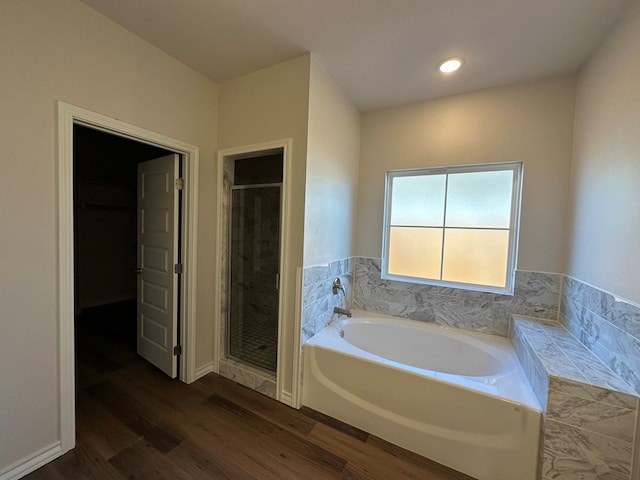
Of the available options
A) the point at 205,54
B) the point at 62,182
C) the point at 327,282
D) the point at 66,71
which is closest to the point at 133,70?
the point at 66,71

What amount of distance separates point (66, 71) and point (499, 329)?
355 cm

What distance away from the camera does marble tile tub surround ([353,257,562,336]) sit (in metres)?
2.04

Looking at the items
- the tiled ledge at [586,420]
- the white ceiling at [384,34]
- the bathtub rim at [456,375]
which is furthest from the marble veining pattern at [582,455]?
the white ceiling at [384,34]

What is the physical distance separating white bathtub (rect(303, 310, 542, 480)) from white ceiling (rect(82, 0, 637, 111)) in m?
2.16

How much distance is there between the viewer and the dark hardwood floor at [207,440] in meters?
1.39

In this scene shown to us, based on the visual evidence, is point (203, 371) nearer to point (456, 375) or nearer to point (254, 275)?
point (254, 275)

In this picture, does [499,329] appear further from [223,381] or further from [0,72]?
[0,72]

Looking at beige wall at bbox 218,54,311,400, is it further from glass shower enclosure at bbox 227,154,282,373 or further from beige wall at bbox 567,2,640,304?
beige wall at bbox 567,2,640,304

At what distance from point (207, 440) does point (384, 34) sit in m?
2.85

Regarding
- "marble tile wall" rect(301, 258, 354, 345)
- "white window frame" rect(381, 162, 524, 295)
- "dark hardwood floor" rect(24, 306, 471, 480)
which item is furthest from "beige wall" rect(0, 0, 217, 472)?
"white window frame" rect(381, 162, 524, 295)

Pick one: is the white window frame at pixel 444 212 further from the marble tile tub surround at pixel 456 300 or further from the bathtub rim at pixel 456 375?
the bathtub rim at pixel 456 375

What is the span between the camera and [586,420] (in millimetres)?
1199

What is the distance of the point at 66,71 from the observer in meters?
1.40

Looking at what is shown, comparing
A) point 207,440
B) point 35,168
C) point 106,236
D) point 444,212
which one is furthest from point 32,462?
point 106,236
